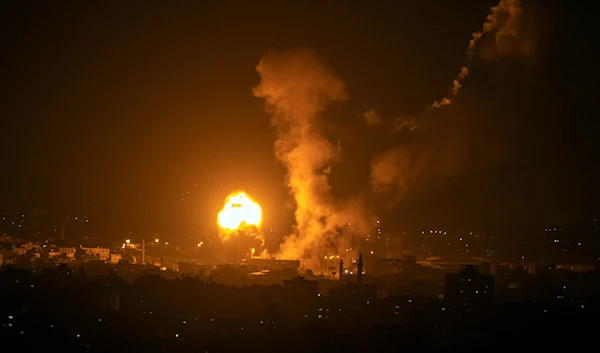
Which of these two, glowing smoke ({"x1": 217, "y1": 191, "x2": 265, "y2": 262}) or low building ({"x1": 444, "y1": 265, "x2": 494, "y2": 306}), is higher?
glowing smoke ({"x1": 217, "y1": 191, "x2": 265, "y2": 262})

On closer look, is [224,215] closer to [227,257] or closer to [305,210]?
[227,257]

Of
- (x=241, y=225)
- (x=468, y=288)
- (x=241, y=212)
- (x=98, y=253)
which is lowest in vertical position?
(x=468, y=288)

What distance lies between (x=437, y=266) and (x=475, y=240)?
832 cm

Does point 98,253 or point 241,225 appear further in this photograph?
point 98,253

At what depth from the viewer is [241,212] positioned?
29984 mm

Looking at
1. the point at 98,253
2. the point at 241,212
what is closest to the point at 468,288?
the point at 241,212

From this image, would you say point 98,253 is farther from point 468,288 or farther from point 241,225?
point 468,288

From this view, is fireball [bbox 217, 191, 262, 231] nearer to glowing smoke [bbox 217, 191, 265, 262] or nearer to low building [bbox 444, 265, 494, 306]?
glowing smoke [bbox 217, 191, 265, 262]

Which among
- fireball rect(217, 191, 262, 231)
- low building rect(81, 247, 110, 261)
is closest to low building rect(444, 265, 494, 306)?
fireball rect(217, 191, 262, 231)

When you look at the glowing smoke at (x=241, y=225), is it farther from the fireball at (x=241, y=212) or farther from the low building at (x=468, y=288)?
the low building at (x=468, y=288)

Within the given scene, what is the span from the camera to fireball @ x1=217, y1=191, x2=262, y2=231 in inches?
1174

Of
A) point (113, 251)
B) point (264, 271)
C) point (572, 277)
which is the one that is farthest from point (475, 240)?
point (113, 251)

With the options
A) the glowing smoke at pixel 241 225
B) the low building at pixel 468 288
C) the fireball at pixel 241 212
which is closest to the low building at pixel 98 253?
the glowing smoke at pixel 241 225

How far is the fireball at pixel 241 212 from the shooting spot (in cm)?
2983
